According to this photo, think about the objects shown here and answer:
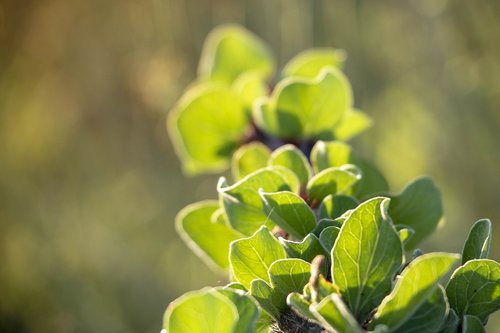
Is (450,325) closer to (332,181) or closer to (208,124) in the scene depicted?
(332,181)

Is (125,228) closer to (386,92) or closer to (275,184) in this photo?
(386,92)

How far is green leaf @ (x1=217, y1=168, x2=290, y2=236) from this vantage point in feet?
1.71

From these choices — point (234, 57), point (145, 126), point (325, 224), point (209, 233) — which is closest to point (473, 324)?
point (325, 224)

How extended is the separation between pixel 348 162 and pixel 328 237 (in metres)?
0.16

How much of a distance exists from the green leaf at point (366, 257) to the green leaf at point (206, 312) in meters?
0.08

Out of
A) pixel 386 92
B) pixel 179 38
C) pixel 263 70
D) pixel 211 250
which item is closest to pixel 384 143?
pixel 386 92

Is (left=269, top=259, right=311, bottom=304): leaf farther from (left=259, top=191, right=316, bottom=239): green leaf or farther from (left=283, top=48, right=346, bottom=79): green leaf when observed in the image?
(left=283, top=48, right=346, bottom=79): green leaf

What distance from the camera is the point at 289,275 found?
17.5 inches

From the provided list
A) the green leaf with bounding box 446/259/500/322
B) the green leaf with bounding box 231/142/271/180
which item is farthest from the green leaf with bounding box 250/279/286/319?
the green leaf with bounding box 231/142/271/180

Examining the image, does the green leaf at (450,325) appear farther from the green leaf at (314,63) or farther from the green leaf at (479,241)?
the green leaf at (314,63)

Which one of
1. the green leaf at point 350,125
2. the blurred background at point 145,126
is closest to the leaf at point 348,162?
the green leaf at point 350,125

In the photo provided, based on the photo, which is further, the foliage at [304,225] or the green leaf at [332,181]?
the green leaf at [332,181]

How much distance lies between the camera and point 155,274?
2604 millimetres

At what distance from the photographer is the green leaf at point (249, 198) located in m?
0.52
